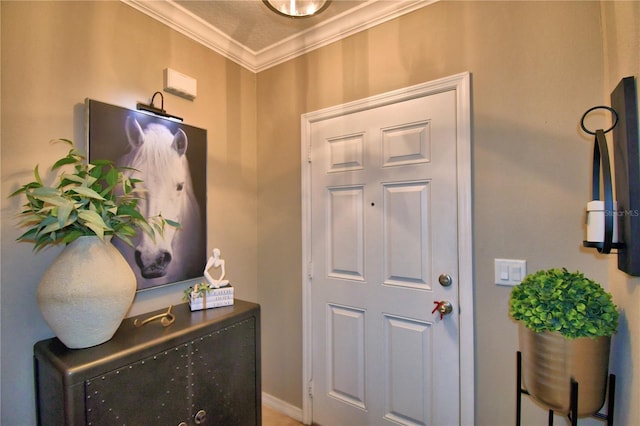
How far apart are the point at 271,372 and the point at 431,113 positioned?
2021 mm

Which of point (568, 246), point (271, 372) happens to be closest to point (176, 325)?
point (271, 372)

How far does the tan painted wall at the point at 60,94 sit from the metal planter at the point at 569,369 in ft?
5.64

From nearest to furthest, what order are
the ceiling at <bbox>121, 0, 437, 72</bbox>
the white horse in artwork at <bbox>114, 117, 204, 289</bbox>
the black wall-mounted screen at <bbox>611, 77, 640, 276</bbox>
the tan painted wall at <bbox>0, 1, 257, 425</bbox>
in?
the black wall-mounted screen at <bbox>611, 77, 640, 276</bbox>
the tan painted wall at <bbox>0, 1, 257, 425</bbox>
the white horse in artwork at <bbox>114, 117, 204, 289</bbox>
the ceiling at <bbox>121, 0, 437, 72</bbox>

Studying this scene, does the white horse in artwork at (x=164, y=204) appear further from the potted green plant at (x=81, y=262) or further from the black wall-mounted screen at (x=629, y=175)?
the black wall-mounted screen at (x=629, y=175)

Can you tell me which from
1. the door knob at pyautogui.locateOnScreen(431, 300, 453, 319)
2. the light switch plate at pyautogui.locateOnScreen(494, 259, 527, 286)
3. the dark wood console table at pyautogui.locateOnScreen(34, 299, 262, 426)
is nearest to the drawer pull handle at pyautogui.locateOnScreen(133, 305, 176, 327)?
the dark wood console table at pyautogui.locateOnScreen(34, 299, 262, 426)

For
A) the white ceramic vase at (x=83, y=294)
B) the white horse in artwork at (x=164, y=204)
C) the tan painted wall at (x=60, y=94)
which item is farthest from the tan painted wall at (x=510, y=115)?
the white ceramic vase at (x=83, y=294)

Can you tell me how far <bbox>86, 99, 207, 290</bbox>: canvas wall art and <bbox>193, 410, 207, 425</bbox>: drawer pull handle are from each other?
0.66m

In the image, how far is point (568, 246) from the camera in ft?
4.02

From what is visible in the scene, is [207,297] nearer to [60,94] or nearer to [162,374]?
[162,374]

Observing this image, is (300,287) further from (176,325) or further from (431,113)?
(431,113)

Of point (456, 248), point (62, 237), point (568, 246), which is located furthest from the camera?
point (456, 248)

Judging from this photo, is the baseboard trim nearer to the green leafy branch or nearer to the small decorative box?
the small decorative box

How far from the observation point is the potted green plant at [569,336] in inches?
33.8

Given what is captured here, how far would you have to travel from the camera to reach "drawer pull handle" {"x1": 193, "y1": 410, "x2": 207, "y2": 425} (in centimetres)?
129
